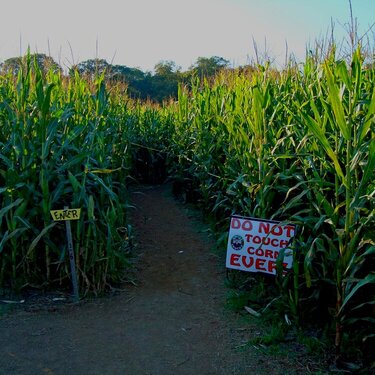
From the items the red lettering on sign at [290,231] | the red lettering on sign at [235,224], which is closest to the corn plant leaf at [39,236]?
→ the red lettering on sign at [235,224]

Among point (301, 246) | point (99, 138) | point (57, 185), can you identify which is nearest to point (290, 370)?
point (301, 246)

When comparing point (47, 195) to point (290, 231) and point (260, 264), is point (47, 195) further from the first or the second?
point (290, 231)

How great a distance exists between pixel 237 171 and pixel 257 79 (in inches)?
41.3

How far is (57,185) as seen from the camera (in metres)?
4.11

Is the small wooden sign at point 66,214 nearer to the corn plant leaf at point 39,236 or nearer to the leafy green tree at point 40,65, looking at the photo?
the corn plant leaf at point 39,236

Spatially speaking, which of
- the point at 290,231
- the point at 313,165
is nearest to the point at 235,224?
the point at 290,231

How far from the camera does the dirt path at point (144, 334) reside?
9.96 feet

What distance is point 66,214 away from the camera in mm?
3889

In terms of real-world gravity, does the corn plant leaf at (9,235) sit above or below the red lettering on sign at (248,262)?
above

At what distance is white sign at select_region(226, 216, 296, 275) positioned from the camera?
3889mm

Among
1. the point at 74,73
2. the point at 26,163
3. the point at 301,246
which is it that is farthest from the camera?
the point at 74,73

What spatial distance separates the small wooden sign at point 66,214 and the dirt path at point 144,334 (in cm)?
74

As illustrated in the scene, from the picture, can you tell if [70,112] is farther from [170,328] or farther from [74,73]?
[170,328]

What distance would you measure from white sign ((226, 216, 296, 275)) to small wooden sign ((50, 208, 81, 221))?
1.33 metres
